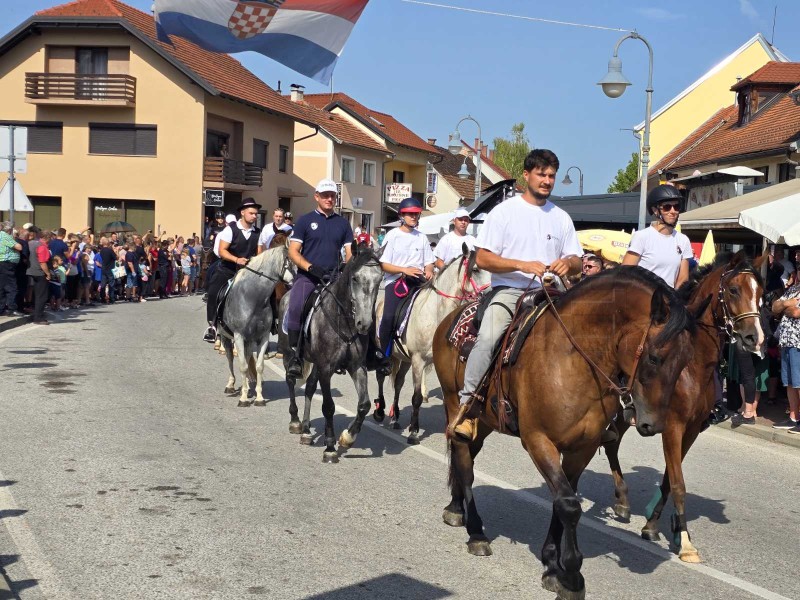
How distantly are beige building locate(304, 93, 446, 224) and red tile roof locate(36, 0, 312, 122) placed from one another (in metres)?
9.87

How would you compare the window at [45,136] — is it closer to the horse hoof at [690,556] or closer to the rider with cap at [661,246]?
the rider with cap at [661,246]

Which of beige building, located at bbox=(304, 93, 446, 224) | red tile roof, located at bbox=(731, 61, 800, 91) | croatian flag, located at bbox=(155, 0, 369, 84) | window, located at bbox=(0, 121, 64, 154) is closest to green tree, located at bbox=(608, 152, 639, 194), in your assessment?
beige building, located at bbox=(304, 93, 446, 224)

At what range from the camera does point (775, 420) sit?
1284 centimetres

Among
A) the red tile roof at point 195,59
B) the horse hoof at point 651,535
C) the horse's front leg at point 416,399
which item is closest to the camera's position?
the horse hoof at point 651,535

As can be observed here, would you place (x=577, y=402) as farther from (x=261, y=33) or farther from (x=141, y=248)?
(x=141, y=248)

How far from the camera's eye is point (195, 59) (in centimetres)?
4638

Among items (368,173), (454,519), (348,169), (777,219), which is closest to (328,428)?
(454,519)

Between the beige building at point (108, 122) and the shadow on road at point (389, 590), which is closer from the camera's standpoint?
the shadow on road at point (389, 590)

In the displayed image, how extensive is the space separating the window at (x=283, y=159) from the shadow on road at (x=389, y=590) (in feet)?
158

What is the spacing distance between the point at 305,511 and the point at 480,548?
1528mm

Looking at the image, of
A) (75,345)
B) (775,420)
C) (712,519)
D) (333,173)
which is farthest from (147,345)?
(333,173)

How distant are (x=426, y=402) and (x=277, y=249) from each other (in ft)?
9.66

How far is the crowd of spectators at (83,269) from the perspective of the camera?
842 inches

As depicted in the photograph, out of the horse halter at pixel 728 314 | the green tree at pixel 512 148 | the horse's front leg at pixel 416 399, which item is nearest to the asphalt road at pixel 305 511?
the horse's front leg at pixel 416 399
